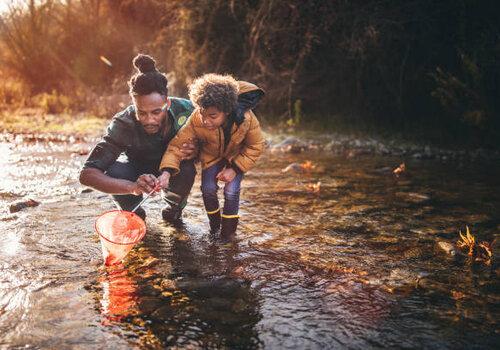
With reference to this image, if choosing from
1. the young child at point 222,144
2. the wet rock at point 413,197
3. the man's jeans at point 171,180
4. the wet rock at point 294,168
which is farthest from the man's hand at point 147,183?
the wet rock at point 294,168

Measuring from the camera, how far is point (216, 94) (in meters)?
Result: 3.15

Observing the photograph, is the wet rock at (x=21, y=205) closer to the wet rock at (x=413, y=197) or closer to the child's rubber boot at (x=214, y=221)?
the child's rubber boot at (x=214, y=221)

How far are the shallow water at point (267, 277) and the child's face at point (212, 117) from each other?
2.82 ft

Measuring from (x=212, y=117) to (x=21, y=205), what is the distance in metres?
2.15

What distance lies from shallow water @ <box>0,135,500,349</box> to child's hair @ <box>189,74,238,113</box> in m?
0.99

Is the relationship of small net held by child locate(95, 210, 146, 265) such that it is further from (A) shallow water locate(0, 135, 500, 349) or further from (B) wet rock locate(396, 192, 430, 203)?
(B) wet rock locate(396, 192, 430, 203)

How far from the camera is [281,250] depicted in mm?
3307

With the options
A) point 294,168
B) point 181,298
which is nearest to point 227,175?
point 181,298

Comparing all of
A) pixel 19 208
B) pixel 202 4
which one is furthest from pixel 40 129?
pixel 19 208

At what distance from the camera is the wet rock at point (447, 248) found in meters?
3.18

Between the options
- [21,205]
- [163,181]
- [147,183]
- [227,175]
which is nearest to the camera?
[147,183]

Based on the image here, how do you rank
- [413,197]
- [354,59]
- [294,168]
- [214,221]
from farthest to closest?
[354,59] < [294,168] < [413,197] < [214,221]

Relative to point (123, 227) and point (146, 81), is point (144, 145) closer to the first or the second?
point (146, 81)

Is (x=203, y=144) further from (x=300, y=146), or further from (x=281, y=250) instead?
(x=300, y=146)
